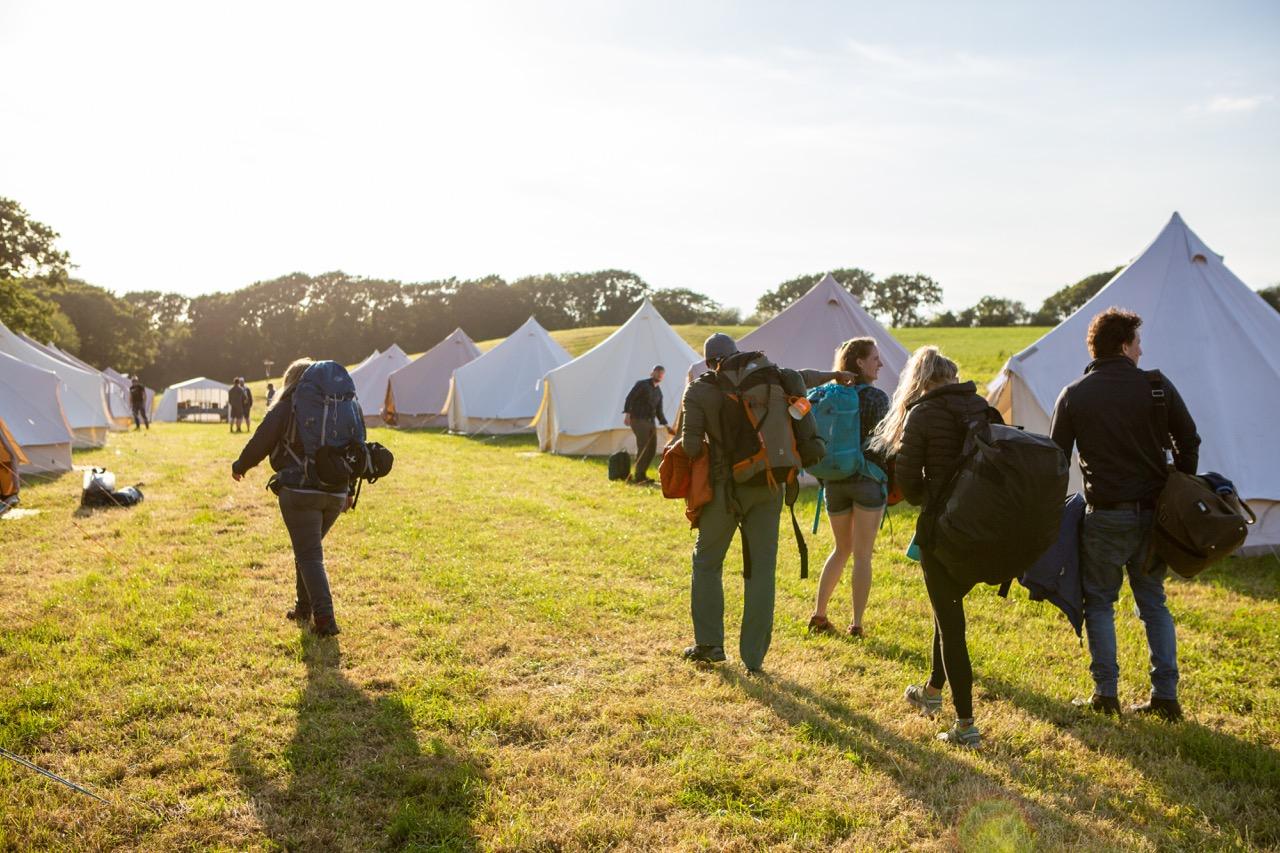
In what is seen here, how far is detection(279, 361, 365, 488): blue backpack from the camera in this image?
493 centimetres

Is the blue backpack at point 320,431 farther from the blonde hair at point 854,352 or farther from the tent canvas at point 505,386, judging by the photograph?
the tent canvas at point 505,386

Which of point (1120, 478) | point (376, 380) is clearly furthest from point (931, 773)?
point (376, 380)

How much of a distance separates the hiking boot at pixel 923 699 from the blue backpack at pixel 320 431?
3.55m

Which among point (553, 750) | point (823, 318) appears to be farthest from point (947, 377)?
point (823, 318)

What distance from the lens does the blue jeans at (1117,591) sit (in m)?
4.09

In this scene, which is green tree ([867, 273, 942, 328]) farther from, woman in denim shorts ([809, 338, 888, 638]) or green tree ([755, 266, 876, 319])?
woman in denim shorts ([809, 338, 888, 638])

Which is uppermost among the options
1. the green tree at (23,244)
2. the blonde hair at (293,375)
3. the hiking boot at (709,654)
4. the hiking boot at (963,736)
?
the green tree at (23,244)

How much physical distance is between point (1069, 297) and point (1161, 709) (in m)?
74.5

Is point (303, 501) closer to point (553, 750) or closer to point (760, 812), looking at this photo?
point (553, 750)

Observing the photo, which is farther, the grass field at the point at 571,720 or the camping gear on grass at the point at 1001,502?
the camping gear on grass at the point at 1001,502

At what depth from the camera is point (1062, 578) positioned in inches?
166

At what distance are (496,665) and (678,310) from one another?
81908mm

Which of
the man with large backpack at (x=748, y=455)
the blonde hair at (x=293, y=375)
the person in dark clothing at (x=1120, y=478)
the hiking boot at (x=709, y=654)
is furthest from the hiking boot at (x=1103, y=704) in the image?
the blonde hair at (x=293, y=375)

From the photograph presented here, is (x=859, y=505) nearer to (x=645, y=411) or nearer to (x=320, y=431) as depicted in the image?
(x=320, y=431)
